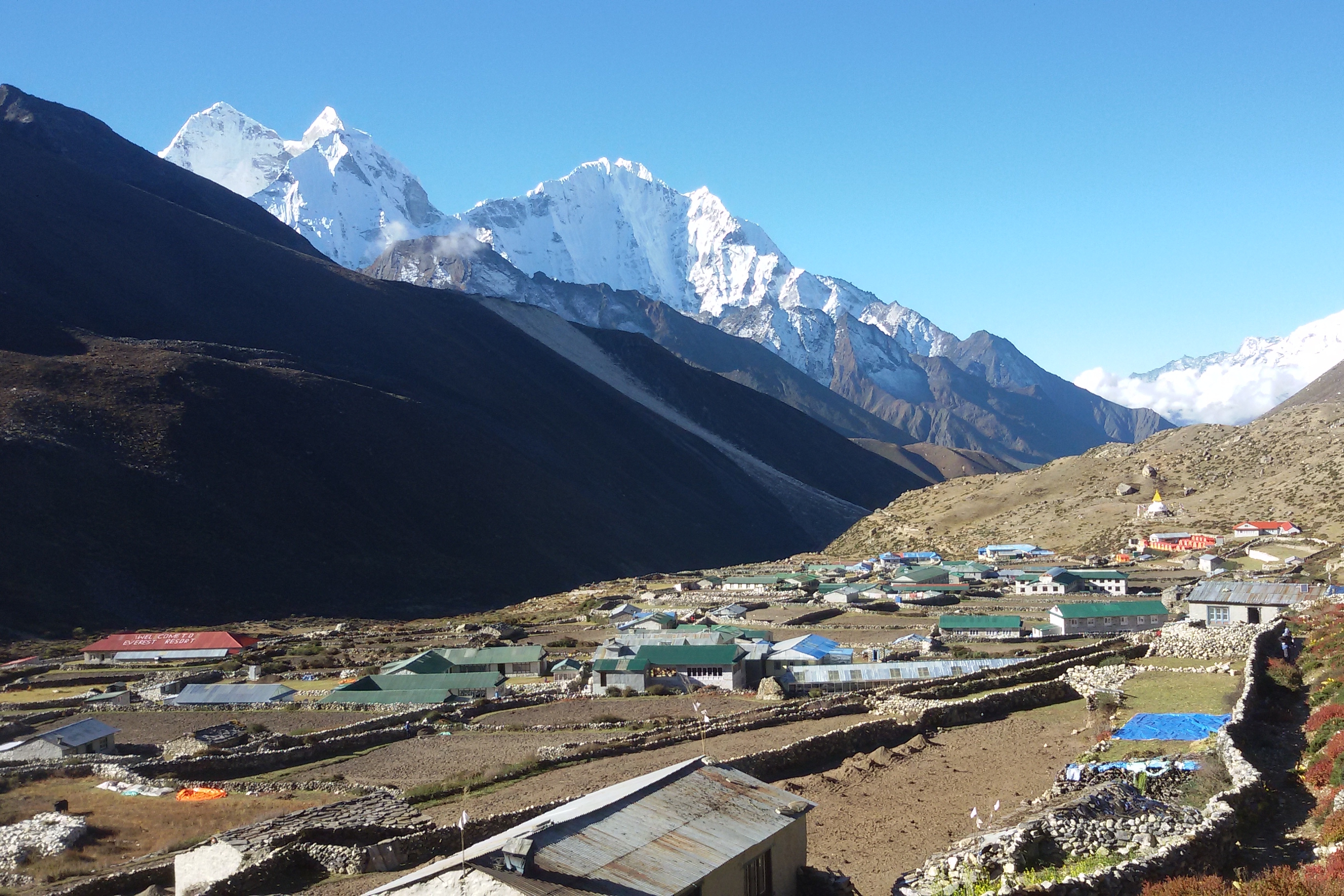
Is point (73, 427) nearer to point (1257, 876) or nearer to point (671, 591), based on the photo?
point (671, 591)

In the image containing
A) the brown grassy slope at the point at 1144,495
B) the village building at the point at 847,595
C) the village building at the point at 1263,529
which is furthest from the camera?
the brown grassy slope at the point at 1144,495

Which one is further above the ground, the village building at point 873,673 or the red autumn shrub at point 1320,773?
the red autumn shrub at point 1320,773

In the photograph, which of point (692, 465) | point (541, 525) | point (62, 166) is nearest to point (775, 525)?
point (692, 465)

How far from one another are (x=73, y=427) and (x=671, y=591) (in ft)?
170

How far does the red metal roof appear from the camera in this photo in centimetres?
5625

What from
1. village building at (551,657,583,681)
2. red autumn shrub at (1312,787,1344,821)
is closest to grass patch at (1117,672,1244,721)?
red autumn shrub at (1312,787,1344,821)

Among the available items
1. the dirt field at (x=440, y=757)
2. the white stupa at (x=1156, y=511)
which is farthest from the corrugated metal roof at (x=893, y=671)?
the white stupa at (x=1156, y=511)

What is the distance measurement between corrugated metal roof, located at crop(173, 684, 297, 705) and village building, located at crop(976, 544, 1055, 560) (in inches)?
2163

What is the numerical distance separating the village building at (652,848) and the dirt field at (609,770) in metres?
7.54

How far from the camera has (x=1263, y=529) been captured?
69.1m

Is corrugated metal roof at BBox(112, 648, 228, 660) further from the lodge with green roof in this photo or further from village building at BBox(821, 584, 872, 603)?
the lodge with green roof

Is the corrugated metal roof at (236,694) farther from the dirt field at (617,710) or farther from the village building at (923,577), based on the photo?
the village building at (923,577)

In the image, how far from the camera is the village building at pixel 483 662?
1780 inches

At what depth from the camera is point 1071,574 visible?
204 feet
